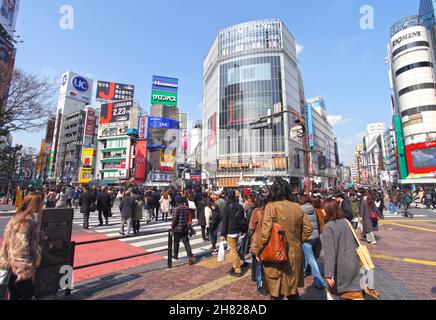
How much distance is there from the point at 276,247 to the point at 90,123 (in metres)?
72.1

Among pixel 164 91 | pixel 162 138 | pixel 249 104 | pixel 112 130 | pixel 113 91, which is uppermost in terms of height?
pixel 113 91

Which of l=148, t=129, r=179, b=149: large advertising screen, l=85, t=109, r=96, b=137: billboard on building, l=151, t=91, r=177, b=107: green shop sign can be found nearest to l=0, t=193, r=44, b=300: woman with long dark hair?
l=148, t=129, r=179, b=149: large advertising screen

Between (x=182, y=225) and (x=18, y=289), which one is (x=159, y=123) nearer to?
(x=182, y=225)

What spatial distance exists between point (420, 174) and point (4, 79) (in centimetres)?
5837

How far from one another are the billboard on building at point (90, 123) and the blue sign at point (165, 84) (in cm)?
2175

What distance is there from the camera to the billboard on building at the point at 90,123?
62.6m

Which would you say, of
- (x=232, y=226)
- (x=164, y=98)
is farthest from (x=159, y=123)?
(x=232, y=226)

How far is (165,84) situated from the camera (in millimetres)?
57500

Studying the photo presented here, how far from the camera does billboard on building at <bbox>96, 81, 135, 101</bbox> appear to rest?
232ft

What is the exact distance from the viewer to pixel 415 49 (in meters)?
47.1

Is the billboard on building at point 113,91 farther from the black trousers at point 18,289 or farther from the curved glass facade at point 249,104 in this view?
the black trousers at point 18,289

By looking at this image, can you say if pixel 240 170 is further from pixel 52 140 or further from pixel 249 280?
pixel 52 140

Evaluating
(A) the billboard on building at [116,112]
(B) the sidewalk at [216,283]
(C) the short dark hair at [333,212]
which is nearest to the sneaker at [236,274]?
(B) the sidewalk at [216,283]

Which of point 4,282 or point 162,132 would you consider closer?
point 4,282
